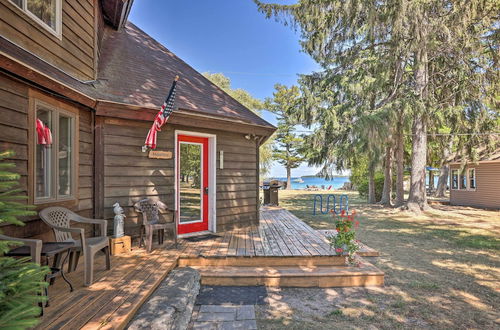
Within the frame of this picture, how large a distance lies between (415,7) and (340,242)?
8.78 m

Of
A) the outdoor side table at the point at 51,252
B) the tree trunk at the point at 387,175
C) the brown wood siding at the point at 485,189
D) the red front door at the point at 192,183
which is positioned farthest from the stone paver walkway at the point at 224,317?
the brown wood siding at the point at 485,189

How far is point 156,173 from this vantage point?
4902 millimetres

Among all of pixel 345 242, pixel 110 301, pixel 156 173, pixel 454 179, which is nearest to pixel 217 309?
pixel 110 301

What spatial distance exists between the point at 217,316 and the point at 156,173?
2.68 metres

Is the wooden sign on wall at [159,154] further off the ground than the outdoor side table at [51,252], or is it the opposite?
the wooden sign on wall at [159,154]

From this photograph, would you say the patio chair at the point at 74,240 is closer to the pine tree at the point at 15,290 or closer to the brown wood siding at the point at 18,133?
the brown wood siding at the point at 18,133

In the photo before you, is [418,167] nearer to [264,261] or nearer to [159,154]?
[264,261]

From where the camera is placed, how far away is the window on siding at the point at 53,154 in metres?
3.32

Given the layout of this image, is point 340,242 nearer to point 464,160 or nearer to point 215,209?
point 215,209

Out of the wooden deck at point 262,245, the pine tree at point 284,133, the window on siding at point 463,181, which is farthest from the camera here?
the pine tree at point 284,133

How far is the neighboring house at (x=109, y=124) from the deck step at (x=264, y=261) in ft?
4.37

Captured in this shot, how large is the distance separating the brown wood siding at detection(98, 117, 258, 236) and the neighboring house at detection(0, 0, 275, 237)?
0.02m

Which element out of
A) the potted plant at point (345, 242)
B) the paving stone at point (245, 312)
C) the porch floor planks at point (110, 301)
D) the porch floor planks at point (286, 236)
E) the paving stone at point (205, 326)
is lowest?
the paving stone at point (245, 312)

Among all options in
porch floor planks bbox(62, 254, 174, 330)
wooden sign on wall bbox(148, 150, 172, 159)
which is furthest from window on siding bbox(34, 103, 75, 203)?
porch floor planks bbox(62, 254, 174, 330)
